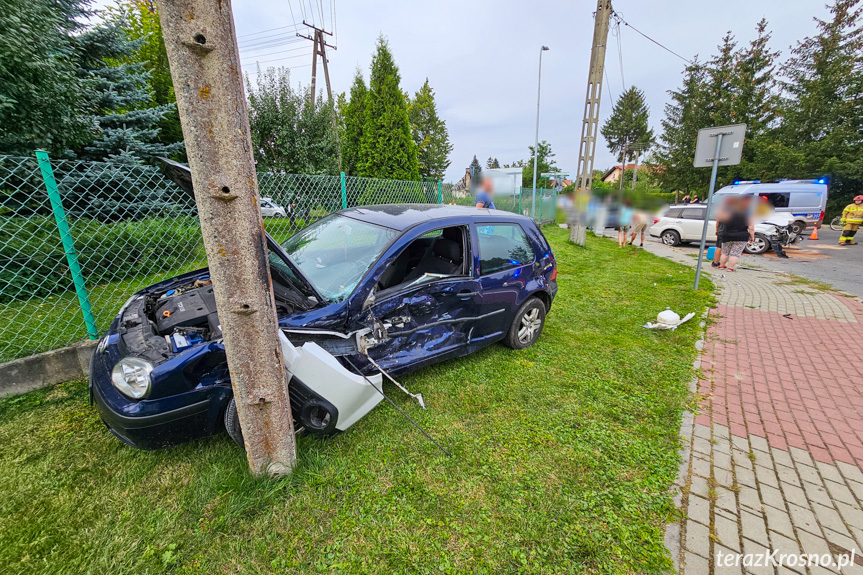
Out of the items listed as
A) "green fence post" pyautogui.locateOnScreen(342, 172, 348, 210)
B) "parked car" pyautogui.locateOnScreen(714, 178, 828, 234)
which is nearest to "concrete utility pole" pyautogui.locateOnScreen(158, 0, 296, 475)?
"green fence post" pyautogui.locateOnScreen(342, 172, 348, 210)

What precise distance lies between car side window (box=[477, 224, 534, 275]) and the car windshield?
968 mm

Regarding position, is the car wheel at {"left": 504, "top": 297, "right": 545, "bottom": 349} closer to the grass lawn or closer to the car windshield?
the grass lawn

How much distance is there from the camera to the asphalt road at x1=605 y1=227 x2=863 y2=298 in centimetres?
730

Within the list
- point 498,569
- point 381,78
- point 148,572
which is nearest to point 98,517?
point 148,572

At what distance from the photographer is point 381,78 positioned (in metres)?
13.2

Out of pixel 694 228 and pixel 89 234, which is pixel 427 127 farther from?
pixel 89 234

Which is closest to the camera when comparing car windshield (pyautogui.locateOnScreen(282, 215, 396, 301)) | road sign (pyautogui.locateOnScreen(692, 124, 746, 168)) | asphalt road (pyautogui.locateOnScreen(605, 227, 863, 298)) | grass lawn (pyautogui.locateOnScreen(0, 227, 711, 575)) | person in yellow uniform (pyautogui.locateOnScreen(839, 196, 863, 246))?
grass lawn (pyautogui.locateOnScreen(0, 227, 711, 575))

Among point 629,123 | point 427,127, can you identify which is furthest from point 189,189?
point 629,123

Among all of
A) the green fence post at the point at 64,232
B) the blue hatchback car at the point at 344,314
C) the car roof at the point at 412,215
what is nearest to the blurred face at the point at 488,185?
the blue hatchback car at the point at 344,314

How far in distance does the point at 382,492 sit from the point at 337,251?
6.26 ft

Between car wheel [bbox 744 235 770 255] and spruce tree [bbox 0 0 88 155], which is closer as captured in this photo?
spruce tree [bbox 0 0 88 155]

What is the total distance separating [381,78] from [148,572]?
14843mm

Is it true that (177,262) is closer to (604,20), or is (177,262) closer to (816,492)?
(816,492)

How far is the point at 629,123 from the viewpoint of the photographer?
36.9 meters
